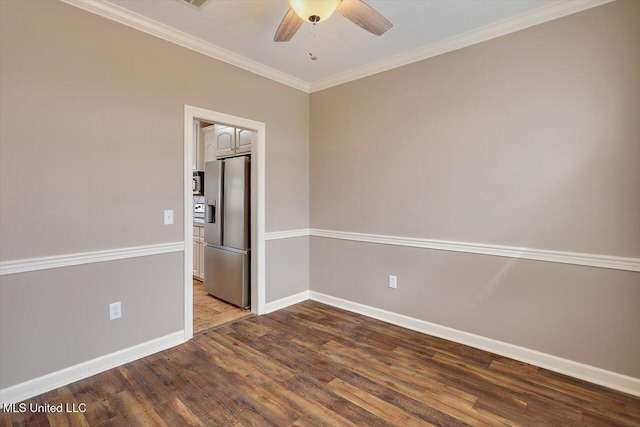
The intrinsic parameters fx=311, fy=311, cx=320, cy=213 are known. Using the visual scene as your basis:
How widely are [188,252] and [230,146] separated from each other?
5.85 feet

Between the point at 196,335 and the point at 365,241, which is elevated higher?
the point at 365,241

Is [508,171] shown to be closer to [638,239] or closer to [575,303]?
[638,239]

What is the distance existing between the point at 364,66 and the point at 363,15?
1.44 metres

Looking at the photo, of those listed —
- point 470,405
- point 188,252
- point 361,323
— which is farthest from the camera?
point 361,323

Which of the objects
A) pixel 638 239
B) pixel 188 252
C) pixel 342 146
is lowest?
pixel 188 252

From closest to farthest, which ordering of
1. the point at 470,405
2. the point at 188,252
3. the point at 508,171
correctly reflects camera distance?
the point at 470,405 < the point at 508,171 < the point at 188,252

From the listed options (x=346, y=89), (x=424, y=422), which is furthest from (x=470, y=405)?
(x=346, y=89)

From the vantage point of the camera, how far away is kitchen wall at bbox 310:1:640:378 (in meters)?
2.10

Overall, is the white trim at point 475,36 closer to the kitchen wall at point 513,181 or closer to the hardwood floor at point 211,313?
the kitchen wall at point 513,181

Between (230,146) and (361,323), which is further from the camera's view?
(230,146)

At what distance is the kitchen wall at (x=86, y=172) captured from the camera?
1.96m

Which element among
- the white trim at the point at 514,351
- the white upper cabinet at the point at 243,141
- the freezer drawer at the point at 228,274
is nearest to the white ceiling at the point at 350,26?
the white upper cabinet at the point at 243,141

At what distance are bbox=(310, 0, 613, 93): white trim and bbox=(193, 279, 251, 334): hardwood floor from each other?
2.87m

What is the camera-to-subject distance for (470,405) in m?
1.97
